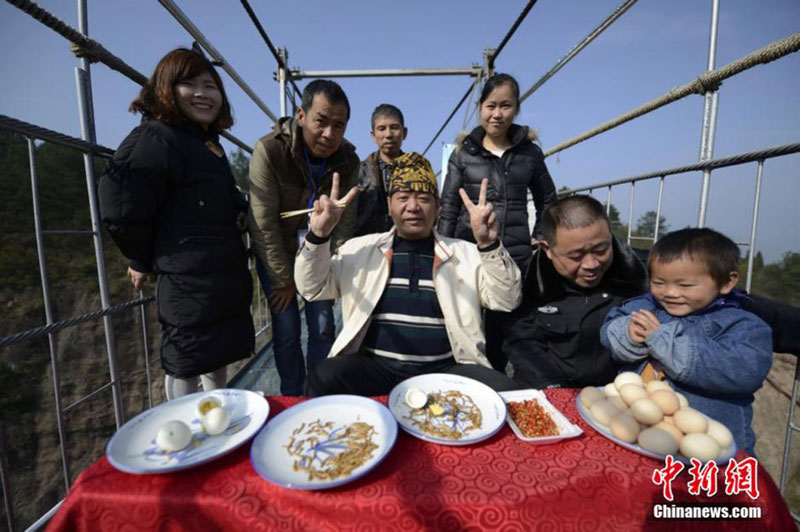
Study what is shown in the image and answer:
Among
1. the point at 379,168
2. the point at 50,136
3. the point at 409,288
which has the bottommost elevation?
the point at 409,288

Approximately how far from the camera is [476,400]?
1.11 m

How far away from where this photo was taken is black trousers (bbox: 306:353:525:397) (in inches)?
56.3

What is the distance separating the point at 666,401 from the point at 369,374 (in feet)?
3.53

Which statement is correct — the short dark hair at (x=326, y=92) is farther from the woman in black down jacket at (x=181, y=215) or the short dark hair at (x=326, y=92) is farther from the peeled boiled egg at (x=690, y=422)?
the peeled boiled egg at (x=690, y=422)

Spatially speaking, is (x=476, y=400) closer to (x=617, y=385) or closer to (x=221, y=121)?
(x=617, y=385)

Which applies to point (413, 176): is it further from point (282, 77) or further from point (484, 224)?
point (282, 77)

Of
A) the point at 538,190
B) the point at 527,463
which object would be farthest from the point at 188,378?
the point at 538,190

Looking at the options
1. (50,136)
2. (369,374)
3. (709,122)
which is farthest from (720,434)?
(50,136)

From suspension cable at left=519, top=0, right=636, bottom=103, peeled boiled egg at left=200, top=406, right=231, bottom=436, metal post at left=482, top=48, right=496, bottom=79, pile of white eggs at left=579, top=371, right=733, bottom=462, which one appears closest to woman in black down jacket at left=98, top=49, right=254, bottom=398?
peeled boiled egg at left=200, top=406, right=231, bottom=436

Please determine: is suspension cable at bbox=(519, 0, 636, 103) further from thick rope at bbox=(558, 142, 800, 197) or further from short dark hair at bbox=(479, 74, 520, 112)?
thick rope at bbox=(558, 142, 800, 197)

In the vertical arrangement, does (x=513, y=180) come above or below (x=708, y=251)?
above

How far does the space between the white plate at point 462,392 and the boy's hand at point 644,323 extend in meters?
0.66

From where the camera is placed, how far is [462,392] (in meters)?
1.15

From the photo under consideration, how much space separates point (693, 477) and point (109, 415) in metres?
15.1
